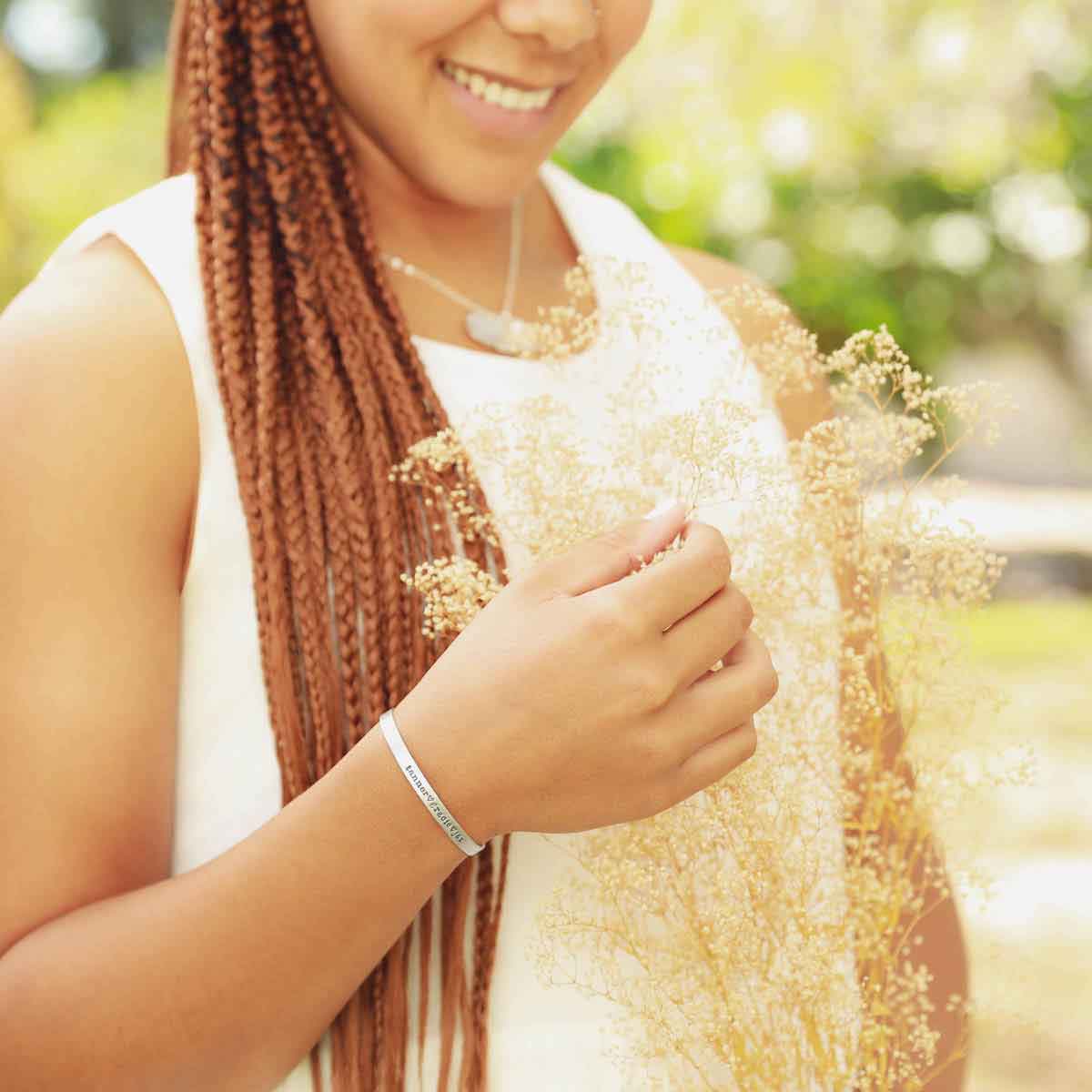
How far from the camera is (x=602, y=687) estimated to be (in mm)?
1111

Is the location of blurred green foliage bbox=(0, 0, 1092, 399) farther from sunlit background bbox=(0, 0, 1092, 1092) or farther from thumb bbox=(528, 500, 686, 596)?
thumb bbox=(528, 500, 686, 596)

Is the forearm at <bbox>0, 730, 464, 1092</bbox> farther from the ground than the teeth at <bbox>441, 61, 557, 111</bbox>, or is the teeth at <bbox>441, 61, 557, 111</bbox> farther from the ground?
the teeth at <bbox>441, 61, 557, 111</bbox>

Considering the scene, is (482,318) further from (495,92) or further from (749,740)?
(749,740)

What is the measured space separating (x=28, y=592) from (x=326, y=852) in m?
0.34

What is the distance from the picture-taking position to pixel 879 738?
1063mm

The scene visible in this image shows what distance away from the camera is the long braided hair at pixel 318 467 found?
1.34m

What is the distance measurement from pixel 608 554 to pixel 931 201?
694 cm

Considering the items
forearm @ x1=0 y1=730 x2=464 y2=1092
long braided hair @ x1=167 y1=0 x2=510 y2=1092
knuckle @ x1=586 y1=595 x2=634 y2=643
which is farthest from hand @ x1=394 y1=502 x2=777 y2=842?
long braided hair @ x1=167 y1=0 x2=510 y2=1092

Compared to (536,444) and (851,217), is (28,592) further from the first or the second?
(851,217)

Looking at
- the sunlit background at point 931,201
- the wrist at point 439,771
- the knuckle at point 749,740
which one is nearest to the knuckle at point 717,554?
the knuckle at point 749,740

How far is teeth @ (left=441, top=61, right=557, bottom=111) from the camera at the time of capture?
4.78 ft

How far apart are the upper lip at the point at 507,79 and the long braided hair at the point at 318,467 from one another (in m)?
0.16

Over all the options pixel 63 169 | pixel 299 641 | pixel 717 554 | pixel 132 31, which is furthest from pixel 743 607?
pixel 132 31

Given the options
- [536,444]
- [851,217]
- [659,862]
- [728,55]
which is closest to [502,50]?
[536,444]
